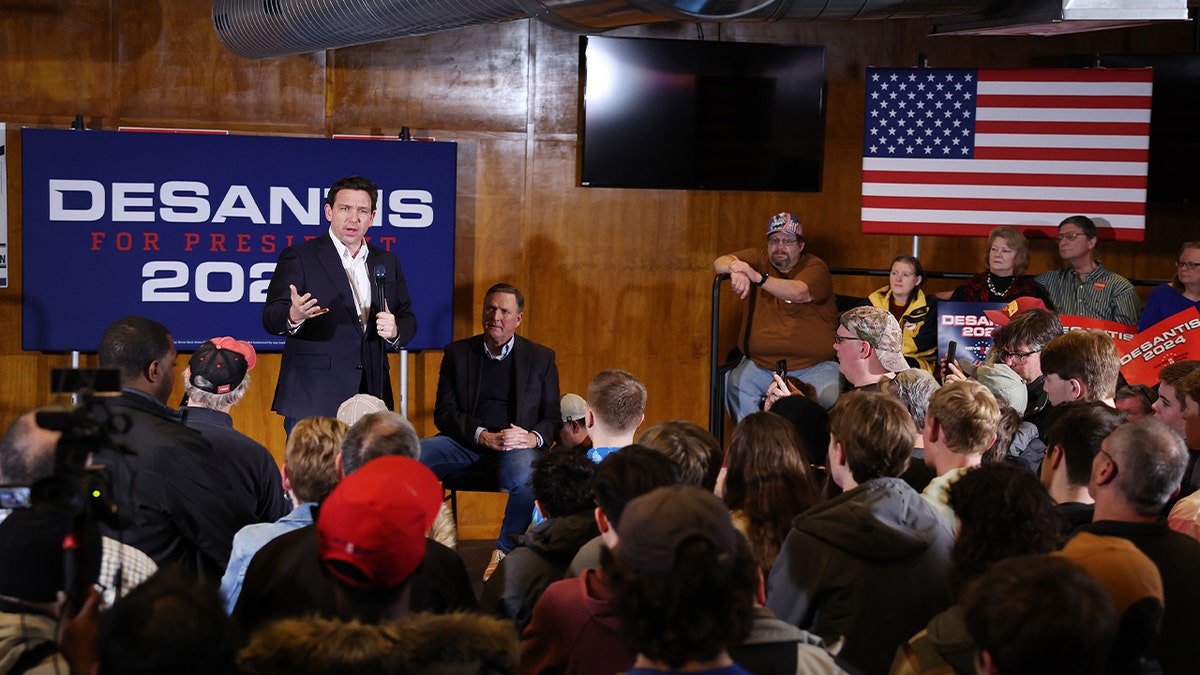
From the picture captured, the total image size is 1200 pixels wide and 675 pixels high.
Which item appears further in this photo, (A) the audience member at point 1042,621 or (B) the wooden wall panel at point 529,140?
(B) the wooden wall panel at point 529,140

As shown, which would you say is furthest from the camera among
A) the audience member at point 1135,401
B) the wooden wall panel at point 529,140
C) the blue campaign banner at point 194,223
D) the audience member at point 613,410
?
the wooden wall panel at point 529,140

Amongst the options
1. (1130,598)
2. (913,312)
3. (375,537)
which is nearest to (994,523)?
(1130,598)

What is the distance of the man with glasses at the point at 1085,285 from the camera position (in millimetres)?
6109

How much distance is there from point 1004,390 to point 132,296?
4014mm

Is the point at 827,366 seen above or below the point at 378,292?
below

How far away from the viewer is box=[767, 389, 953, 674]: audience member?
2.66m

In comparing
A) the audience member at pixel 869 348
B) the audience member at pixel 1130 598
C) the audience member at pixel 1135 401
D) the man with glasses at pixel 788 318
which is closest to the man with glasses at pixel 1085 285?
the man with glasses at pixel 788 318

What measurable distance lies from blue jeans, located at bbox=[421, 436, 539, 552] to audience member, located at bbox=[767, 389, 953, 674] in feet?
7.86

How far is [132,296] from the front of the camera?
596 centimetres

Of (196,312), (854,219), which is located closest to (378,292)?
(196,312)

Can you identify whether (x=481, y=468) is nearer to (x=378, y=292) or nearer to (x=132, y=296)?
(x=378, y=292)

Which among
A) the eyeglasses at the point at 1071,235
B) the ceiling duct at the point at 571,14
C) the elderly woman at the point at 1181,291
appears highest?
the ceiling duct at the point at 571,14

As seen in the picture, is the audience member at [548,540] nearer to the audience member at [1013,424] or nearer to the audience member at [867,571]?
the audience member at [867,571]

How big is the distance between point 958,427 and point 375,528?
165 centimetres
